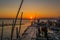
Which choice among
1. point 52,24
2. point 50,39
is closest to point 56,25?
point 52,24

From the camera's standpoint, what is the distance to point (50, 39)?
58.1 ft

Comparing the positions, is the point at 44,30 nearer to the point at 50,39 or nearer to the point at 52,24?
the point at 50,39

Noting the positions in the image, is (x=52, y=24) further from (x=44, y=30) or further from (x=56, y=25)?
(x=44, y=30)

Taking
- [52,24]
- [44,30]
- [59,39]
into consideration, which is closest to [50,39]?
[59,39]

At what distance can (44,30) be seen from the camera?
834 inches

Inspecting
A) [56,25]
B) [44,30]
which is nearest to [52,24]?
[56,25]

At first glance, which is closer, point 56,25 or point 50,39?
point 50,39

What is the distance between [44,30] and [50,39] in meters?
3.58

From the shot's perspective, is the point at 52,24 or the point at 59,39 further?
the point at 52,24

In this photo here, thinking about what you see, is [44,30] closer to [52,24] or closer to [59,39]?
[59,39]

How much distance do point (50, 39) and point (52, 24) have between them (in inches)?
773

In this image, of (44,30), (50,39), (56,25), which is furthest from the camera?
(56,25)

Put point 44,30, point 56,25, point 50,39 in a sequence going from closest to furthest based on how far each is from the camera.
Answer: point 50,39 < point 44,30 < point 56,25

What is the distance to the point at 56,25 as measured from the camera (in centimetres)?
3703
